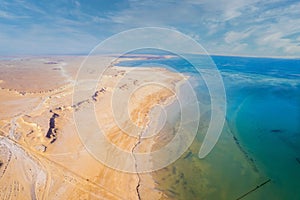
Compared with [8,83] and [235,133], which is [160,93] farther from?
[8,83]

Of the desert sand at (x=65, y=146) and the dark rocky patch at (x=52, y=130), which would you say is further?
the dark rocky patch at (x=52, y=130)

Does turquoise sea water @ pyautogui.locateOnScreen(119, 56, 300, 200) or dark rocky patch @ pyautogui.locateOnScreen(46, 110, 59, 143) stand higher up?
dark rocky patch @ pyautogui.locateOnScreen(46, 110, 59, 143)

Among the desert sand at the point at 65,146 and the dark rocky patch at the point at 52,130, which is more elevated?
the dark rocky patch at the point at 52,130

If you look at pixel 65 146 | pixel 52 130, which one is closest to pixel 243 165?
pixel 65 146

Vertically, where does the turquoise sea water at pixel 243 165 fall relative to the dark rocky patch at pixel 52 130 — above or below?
below

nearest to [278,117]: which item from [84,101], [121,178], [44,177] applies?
[121,178]

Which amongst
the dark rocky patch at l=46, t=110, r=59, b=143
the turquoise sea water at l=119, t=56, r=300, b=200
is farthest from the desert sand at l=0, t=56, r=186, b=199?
the turquoise sea water at l=119, t=56, r=300, b=200

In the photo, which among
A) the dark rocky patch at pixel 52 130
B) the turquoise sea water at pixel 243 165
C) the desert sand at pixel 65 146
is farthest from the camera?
the dark rocky patch at pixel 52 130

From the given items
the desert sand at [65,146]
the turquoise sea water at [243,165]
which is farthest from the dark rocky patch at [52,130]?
the turquoise sea water at [243,165]

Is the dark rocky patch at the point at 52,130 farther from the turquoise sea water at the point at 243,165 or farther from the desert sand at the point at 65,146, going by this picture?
the turquoise sea water at the point at 243,165

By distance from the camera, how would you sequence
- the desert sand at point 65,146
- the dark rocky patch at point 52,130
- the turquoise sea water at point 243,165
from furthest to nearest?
the dark rocky patch at point 52,130 → the turquoise sea water at point 243,165 → the desert sand at point 65,146

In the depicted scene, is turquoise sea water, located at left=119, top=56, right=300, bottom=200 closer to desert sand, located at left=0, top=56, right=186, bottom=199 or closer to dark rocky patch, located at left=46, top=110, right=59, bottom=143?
desert sand, located at left=0, top=56, right=186, bottom=199
